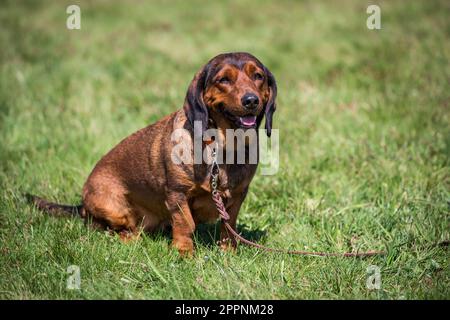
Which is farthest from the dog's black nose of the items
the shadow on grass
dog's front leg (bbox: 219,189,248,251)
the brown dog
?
the shadow on grass

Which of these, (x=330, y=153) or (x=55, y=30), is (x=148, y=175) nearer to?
(x=330, y=153)

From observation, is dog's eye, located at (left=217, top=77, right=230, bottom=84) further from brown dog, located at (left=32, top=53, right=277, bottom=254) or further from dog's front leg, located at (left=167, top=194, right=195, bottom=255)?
dog's front leg, located at (left=167, top=194, right=195, bottom=255)

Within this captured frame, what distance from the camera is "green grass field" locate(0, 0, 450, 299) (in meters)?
3.85

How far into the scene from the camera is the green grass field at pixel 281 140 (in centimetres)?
385

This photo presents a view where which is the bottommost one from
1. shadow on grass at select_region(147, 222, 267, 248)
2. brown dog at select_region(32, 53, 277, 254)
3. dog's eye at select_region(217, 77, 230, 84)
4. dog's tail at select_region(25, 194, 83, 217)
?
shadow on grass at select_region(147, 222, 267, 248)

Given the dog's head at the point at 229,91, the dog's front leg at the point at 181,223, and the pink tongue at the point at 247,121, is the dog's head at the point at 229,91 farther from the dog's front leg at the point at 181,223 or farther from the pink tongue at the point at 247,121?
the dog's front leg at the point at 181,223

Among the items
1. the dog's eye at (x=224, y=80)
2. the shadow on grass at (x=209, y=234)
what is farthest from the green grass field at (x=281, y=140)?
the dog's eye at (x=224, y=80)

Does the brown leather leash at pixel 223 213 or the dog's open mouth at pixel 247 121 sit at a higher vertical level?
the dog's open mouth at pixel 247 121

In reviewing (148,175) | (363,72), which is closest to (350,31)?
(363,72)

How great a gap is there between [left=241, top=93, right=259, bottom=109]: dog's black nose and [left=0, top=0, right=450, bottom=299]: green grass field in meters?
1.06

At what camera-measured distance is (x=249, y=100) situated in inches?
149

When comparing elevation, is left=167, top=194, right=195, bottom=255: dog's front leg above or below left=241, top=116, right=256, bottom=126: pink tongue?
below
